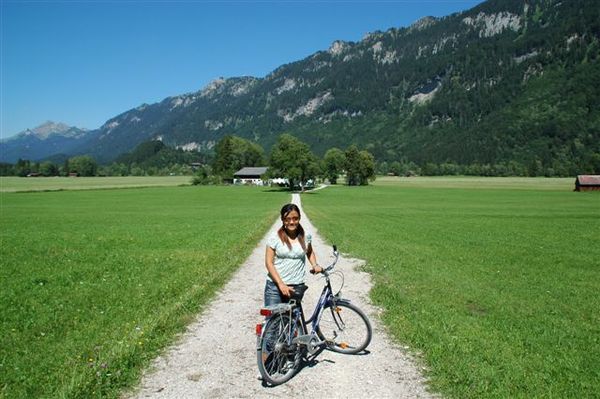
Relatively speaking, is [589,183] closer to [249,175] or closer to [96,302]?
[249,175]

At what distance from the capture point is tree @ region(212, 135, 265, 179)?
168125 millimetres

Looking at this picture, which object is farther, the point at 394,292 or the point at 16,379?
the point at 394,292

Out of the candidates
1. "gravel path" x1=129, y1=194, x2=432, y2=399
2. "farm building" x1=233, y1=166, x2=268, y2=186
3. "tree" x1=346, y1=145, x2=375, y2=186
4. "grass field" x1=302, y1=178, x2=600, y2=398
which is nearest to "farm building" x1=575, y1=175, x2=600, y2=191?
"tree" x1=346, y1=145, x2=375, y2=186

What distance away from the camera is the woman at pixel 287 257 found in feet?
26.0

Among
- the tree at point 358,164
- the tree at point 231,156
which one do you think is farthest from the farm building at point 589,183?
the tree at point 231,156

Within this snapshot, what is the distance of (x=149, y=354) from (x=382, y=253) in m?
15.7

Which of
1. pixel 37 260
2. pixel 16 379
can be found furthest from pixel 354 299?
pixel 37 260

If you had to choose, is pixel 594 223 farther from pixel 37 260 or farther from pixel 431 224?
pixel 37 260

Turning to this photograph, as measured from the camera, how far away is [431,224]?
39.6 meters

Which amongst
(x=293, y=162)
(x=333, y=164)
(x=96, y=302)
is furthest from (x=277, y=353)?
(x=333, y=164)

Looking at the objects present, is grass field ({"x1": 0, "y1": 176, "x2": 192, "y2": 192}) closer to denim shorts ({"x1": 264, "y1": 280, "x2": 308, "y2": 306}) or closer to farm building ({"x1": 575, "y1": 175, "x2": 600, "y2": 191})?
farm building ({"x1": 575, "y1": 175, "x2": 600, "y2": 191})

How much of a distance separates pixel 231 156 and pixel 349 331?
165 meters

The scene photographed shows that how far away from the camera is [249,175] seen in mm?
167375

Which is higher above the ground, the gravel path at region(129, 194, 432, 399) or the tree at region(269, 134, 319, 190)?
the tree at region(269, 134, 319, 190)
